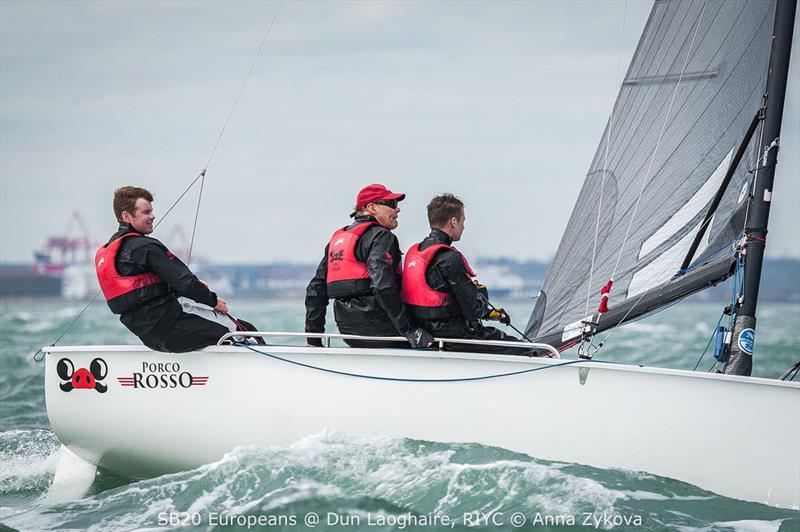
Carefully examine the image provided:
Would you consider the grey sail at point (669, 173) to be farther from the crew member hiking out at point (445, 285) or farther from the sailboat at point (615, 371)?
the crew member hiking out at point (445, 285)

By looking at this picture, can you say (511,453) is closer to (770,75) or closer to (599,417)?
(599,417)

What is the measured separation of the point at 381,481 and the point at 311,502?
0.30m

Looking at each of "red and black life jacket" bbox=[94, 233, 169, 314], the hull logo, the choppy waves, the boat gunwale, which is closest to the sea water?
the choppy waves

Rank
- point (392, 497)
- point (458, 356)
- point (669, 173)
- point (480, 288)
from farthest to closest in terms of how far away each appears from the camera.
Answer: point (669, 173)
point (480, 288)
point (458, 356)
point (392, 497)

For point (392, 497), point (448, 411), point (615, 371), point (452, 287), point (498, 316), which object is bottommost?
point (392, 497)

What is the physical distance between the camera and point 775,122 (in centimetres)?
417

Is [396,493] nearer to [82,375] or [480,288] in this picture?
[480,288]

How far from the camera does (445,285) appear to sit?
4062 mm

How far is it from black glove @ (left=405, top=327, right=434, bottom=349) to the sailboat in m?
0.06

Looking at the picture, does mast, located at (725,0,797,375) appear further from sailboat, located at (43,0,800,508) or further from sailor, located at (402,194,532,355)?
sailor, located at (402,194,532,355)

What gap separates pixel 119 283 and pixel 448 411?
152 centimetres

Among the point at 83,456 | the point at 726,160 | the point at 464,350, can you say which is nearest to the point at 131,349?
the point at 83,456

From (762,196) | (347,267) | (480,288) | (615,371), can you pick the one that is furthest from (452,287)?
(762,196)

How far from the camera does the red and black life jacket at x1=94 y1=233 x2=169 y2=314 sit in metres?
4.01
